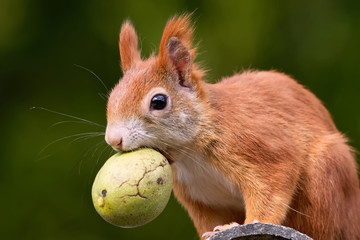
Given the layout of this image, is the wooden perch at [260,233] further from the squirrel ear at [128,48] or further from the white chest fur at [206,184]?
the squirrel ear at [128,48]

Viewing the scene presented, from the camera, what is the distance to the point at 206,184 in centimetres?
368

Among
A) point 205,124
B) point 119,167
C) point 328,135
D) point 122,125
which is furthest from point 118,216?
point 328,135

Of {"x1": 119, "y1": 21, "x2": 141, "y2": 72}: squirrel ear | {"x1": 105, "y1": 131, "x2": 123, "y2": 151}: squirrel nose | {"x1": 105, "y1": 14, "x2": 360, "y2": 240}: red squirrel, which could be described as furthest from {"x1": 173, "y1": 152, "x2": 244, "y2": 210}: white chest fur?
{"x1": 119, "y1": 21, "x2": 141, "y2": 72}: squirrel ear

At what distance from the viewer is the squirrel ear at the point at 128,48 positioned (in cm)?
377

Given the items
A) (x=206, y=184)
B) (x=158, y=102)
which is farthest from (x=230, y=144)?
(x=158, y=102)

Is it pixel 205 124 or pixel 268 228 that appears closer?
pixel 268 228

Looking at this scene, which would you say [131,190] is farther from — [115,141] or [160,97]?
[160,97]

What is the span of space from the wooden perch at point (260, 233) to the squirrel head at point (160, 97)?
0.69 metres

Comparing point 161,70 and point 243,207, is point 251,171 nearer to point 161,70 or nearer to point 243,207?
point 243,207

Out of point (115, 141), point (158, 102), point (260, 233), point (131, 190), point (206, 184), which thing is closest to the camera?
point (260, 233)

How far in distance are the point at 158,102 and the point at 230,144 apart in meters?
0.43

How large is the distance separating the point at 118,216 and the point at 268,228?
2.07 ft

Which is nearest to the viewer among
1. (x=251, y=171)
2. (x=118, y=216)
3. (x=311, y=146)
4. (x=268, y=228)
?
(x=268, y=228)

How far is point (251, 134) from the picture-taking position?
3.62 metres
